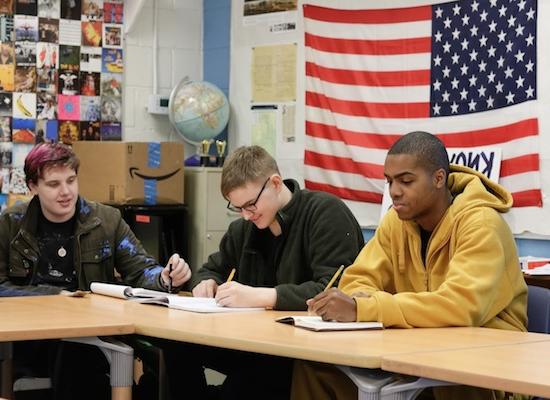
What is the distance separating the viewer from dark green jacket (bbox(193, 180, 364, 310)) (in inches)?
132

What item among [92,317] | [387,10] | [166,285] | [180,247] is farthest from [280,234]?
[180,247]

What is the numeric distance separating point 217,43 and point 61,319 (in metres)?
4.17

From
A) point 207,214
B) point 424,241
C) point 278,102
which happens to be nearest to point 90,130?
point 207,214

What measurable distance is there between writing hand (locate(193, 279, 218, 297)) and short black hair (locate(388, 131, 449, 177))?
908mm

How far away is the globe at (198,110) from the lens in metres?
6.53

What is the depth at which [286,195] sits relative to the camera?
3.60m

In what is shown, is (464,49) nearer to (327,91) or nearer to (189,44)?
(327,91)

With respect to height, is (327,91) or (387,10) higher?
(387,10)

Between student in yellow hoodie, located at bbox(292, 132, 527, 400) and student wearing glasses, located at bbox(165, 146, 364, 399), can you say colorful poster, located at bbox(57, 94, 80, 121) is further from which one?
student in yellow hoodie, located at bbox(292, 132, 527, 400)

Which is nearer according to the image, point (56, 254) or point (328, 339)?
point (328, 339)

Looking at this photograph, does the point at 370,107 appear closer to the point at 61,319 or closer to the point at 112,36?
the point at 112,36

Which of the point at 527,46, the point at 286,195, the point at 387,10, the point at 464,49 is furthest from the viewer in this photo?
the point at 387,10

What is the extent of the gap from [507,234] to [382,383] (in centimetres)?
90

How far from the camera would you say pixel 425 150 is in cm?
311
